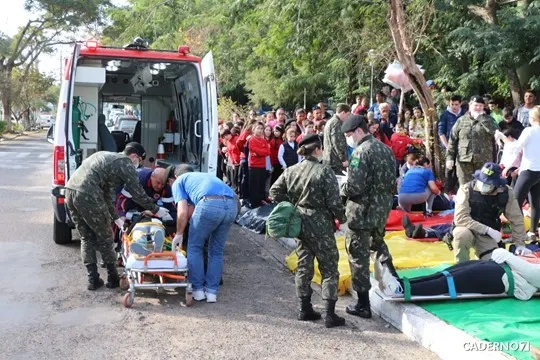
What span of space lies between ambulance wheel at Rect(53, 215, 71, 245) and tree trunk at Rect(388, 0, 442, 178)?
5.99 metres

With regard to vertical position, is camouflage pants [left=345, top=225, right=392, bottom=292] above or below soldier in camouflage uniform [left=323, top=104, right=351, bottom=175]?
below

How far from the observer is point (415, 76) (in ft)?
34.5

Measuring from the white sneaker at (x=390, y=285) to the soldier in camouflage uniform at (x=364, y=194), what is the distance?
0.10 meters

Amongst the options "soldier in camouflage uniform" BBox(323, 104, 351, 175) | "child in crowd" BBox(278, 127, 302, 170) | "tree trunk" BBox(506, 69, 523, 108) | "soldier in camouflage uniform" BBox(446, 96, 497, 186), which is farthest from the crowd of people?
"tree trunk" BBox(506, 69, 523, 108)

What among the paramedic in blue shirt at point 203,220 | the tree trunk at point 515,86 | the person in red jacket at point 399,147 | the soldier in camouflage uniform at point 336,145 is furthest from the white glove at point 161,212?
the tree trunk at point 515,86

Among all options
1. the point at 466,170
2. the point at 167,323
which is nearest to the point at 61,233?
the point at 167,323

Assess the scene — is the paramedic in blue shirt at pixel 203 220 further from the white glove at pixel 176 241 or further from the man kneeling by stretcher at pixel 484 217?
the man kneeling by stretcher at pixel 484 217

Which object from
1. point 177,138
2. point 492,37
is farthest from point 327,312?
point 492,37

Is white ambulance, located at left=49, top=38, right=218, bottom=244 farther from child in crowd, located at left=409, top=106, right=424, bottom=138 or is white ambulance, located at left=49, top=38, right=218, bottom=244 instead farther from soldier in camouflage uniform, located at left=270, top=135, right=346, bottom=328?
child in crowd, located at left=409, top=106, right=424, bottom=138

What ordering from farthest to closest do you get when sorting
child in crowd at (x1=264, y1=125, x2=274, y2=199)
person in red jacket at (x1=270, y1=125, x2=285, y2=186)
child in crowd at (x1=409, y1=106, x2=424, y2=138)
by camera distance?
1. child in crowd at (x1=409, y1=106, x2=424, y2=138)
2. person in red jacket at (x1=270, y1=125, x2=285, y2=186)
3. child in crowd at (x1=264, y1=125, x2=274, y2=199)

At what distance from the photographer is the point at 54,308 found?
545cm

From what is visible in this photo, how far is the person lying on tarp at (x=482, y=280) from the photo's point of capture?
5.28 metres

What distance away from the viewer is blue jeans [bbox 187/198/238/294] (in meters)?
5.61

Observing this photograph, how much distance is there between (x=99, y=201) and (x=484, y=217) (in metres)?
3.72
